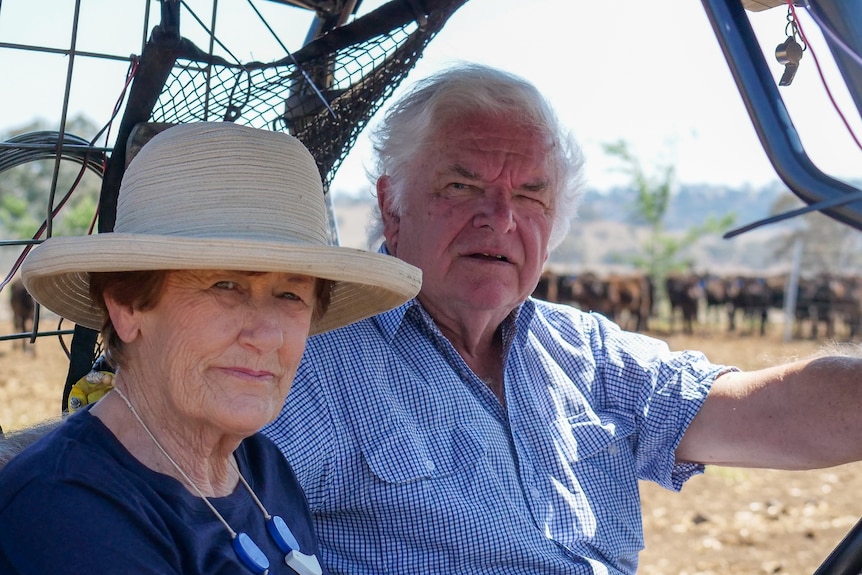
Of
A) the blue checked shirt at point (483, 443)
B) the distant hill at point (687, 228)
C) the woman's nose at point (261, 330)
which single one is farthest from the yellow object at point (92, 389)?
the distant hill at point (687, 228)

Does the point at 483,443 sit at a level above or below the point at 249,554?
below

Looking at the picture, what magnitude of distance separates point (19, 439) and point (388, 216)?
142cm

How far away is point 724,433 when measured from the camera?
2.54 metres

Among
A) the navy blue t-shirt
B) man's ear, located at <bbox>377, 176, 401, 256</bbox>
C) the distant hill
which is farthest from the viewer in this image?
the distant hill

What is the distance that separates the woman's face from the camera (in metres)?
1.52

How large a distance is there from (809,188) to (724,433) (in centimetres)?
126

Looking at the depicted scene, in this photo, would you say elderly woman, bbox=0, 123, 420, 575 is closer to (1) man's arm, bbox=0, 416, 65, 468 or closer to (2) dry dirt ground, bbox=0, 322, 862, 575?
(1) man's arm, bbox=0, 416, 65, 468

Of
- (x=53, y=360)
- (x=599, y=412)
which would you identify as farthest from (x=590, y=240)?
(x=599, y=412)

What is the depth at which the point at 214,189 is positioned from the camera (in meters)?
1.57

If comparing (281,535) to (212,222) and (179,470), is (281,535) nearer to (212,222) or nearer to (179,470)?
(179,470)

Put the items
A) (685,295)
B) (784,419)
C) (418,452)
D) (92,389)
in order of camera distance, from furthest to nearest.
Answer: (685,295) < (784,419) < (418,452) < (92,389)

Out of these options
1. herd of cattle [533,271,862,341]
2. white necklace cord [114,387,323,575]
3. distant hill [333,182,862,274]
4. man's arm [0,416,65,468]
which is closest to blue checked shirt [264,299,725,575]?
white necklace cord [114,387,323,575]

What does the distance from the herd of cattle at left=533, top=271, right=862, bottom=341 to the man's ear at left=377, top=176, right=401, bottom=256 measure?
79.6 feet

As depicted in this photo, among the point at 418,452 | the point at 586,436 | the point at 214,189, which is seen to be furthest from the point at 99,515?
the point at 586,436
